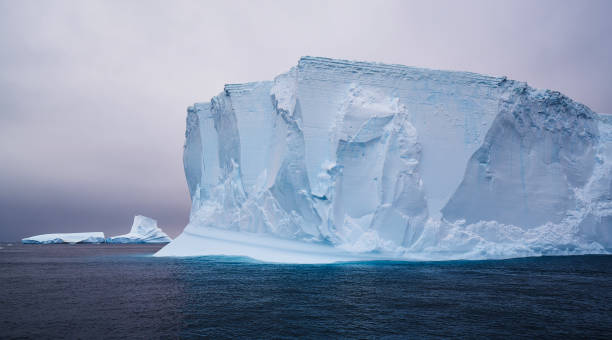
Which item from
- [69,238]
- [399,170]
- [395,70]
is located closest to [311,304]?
[399,170]

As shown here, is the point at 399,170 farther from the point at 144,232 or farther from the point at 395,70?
the point at 144,232

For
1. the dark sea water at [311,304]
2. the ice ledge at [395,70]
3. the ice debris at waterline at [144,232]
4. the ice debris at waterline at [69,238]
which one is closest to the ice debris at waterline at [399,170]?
the ice ledge at [395,70]

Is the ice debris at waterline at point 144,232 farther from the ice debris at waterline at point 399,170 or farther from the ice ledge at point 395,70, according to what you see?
the ice ledge at point 395,70

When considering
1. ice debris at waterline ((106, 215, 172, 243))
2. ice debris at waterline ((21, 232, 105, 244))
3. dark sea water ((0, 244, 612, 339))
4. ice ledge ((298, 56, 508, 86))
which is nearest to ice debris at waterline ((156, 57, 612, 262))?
ice ledge ((298, 56, 508, 86))

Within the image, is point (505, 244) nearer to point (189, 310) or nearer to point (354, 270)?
point (354, 270)

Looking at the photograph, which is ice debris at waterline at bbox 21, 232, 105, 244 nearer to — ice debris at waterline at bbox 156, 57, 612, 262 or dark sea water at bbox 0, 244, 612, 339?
ice debris at waterline at bbox 156, 57, 612, 262

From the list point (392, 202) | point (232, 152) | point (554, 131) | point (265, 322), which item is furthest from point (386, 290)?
point (554, 131)
